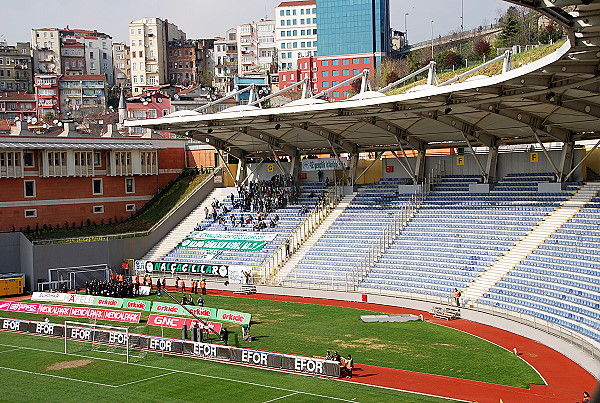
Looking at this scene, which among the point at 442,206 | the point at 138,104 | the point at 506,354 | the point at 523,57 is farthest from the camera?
the point at 138,104

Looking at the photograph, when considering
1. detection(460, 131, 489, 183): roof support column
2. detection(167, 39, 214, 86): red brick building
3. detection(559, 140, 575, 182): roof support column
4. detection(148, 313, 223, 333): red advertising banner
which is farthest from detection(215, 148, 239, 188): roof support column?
detection(167, 39, 214, 86): red brick building

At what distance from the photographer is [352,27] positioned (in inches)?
4582

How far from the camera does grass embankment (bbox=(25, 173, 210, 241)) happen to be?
2260 inches

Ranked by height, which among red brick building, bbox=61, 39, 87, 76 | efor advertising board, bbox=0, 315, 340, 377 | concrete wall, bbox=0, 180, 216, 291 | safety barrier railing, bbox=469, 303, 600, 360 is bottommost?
efor advertising board, bbox=0, 315, 340, 377

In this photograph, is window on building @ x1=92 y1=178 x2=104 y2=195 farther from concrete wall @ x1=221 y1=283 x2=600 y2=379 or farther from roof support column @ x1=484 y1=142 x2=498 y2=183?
roof support column @ x1=484 y1=142 x2=498 y2=183

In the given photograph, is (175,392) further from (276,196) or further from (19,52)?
(19,52)

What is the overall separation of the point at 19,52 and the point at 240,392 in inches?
5883

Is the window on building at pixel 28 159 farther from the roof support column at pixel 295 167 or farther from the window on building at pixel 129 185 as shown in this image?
the roof support column at pixel 295 167

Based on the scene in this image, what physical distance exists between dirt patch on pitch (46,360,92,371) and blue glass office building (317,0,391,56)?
90.5 metres

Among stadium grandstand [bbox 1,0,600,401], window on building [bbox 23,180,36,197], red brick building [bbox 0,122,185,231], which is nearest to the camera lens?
stadium grandstand [bbox 1,0,600,401]

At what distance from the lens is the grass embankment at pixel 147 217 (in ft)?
188

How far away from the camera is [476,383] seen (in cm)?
2653

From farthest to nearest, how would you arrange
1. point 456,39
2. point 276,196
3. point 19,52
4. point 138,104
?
point 19,52, point 138,104, point 456,39, point 276,196

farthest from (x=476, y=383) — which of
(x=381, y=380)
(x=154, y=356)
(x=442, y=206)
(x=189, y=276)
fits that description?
(x=189, y=276)
